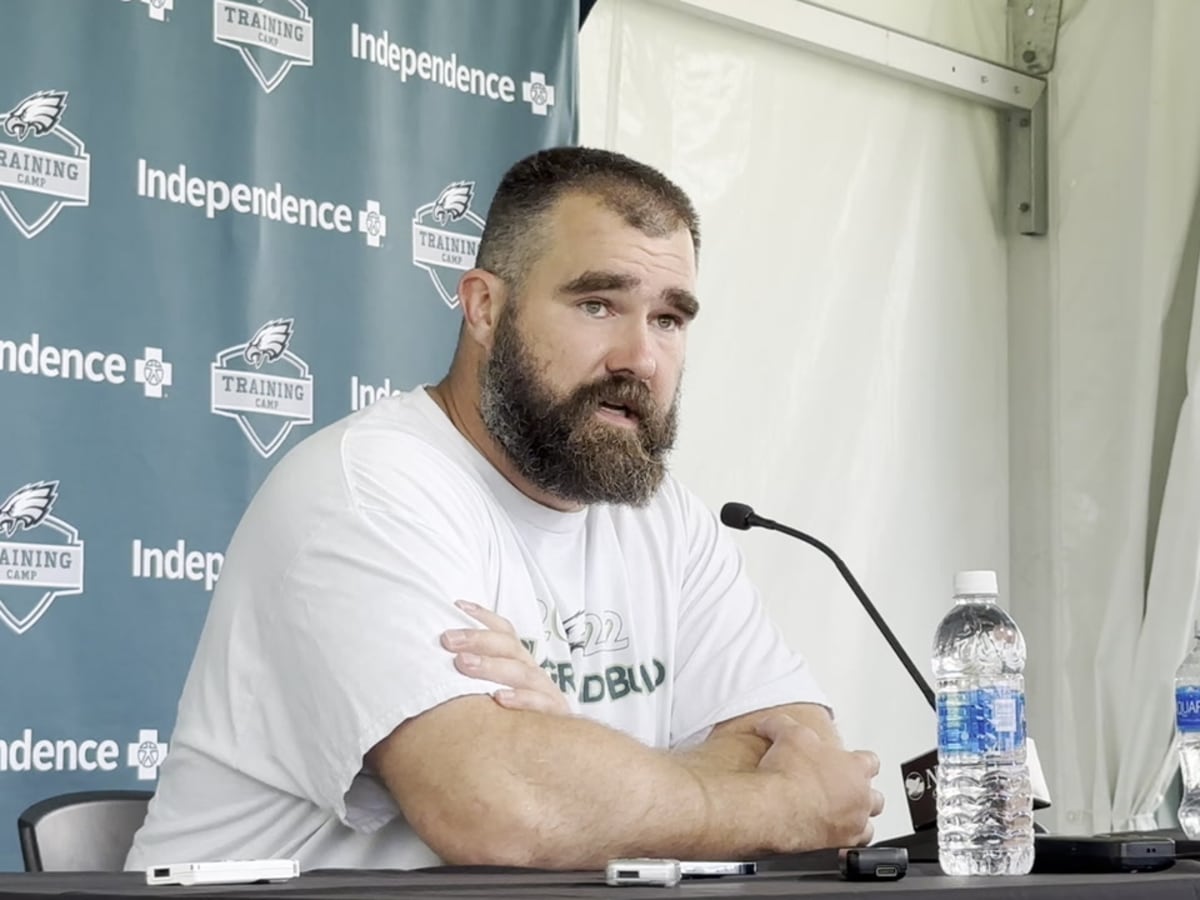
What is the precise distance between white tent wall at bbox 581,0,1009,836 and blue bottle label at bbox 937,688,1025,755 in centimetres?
237

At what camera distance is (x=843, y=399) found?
4250 millimetres

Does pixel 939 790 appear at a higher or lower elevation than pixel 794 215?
lower

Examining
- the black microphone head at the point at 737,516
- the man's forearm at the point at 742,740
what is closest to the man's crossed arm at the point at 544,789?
the man's forearm at the point at 742,740

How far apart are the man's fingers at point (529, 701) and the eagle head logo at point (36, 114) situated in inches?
61.6

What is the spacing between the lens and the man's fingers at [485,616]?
69.9 inches

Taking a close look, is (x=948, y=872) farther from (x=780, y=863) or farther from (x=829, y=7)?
(x=829, y=7)

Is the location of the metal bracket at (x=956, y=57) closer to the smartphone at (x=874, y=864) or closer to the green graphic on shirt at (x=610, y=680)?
the green graphic on shirt at (x=610, y=680)

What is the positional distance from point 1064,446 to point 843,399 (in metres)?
0.72

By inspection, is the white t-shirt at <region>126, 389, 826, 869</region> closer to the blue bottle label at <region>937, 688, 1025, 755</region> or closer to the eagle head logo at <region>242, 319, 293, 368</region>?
the blue bottle label at <region>937, 688, 1025, 755</region>

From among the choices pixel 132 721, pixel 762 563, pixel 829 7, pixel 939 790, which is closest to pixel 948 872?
pixel 939 790

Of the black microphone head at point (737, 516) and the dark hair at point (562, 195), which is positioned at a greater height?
the dark hair at point (562, 195)

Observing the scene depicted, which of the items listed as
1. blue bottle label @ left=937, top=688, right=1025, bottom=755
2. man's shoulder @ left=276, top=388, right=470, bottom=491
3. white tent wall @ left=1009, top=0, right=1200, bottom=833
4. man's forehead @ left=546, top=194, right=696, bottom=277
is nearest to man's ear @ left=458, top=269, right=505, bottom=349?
man's forehead @ left=546, top=194, right=696, bottom=277

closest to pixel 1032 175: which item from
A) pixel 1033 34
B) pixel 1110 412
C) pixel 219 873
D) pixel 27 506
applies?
pixel 1033 34

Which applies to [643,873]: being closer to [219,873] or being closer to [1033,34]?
[219,873]
